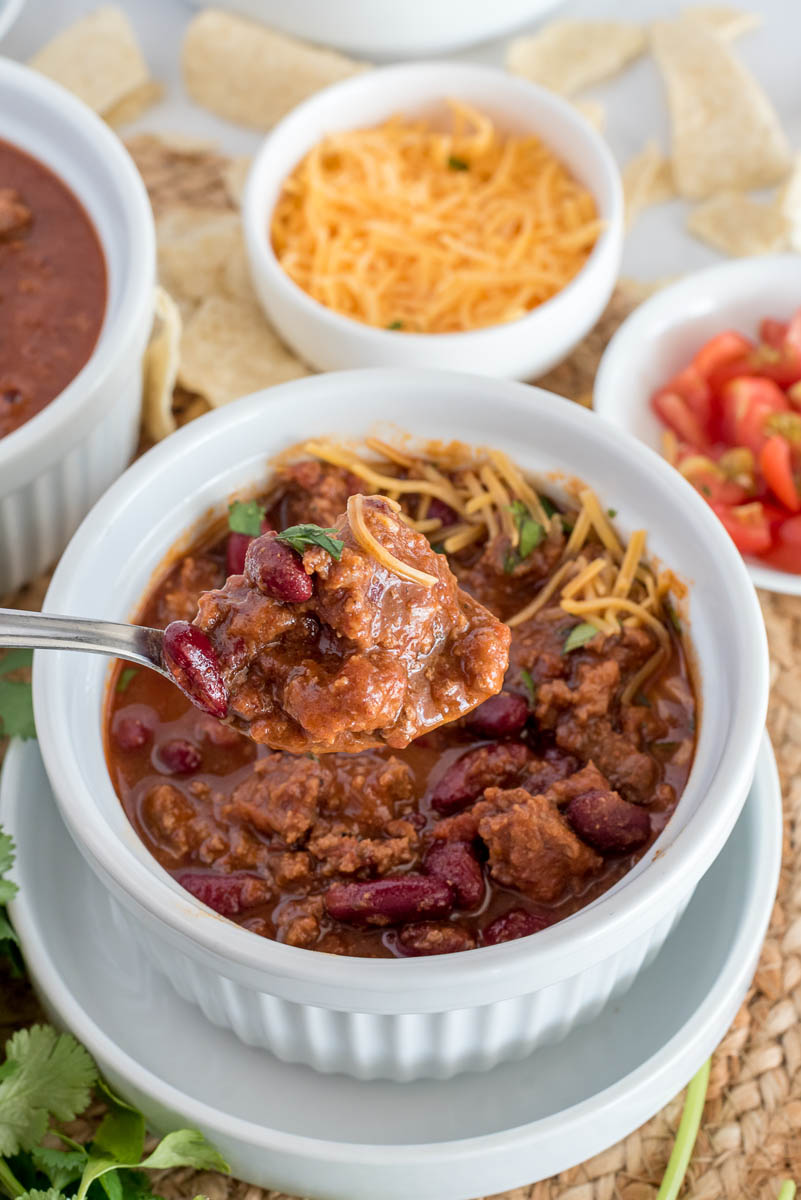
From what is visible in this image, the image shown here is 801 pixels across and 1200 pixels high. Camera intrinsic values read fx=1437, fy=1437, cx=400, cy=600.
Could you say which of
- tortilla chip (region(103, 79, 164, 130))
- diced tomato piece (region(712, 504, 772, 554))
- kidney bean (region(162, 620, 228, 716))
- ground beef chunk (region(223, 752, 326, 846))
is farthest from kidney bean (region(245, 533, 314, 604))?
tortilla chip (region(103, 79, 164, 130))

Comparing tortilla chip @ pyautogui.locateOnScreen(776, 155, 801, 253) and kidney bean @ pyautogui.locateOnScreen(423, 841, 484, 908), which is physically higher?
tortilla chip @ pyautogui.locateOnScreen(776, 155, 801, 253)

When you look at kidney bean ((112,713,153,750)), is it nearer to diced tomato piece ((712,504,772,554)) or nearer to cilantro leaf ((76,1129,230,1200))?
cilantro leaf ((76,1129,230,1200))

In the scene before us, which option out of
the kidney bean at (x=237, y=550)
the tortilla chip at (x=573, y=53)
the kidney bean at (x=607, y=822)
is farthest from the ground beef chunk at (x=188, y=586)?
the tortilla chip at (x=573, y=53)

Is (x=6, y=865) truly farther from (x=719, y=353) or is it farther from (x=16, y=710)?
(x=719, y=353)

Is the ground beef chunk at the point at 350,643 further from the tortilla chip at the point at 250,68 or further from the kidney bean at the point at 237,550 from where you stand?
the tortilla chip at the point at 250,68

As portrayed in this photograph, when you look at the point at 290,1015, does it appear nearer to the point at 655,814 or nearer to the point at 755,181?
the point at 655,814

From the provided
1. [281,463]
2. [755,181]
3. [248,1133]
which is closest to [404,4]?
[755,181]
